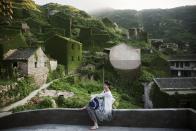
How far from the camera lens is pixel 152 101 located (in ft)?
66.5

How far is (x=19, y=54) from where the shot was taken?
1880cm

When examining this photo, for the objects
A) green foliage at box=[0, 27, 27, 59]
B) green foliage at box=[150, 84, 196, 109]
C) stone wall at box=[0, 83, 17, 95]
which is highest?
green foliage at box=[0, 27, 27, 59]

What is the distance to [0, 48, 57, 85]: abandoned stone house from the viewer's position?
1792 centimetres

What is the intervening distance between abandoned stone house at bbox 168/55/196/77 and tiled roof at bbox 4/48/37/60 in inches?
580

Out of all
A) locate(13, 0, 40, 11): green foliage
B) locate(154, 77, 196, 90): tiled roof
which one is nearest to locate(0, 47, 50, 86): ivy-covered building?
locate(154, 77, 196, 90): tiled roof

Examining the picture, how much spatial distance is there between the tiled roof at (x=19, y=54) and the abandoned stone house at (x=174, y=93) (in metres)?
8.38

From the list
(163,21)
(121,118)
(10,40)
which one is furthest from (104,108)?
(163,21)

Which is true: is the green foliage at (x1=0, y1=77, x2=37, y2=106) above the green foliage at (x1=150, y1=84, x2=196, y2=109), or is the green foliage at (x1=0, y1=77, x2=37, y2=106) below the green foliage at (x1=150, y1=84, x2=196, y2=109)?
above

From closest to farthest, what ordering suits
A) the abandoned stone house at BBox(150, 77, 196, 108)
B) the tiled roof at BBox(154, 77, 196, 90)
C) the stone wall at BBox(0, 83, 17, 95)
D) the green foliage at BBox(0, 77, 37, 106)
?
1. the stone wall at BBox(0, 83, 17, 95)
2. the green foliage at BBox(0, 77, 37, 106)
3. the abandoned stone house at BBox(150, 77, 196, 108)
4. the tiled roof at BBox(154, 77, 196, 90)

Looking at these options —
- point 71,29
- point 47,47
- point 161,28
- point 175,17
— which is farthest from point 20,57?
point 175,17

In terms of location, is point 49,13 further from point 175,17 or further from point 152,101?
point 175,17

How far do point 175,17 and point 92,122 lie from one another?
66.7 metres

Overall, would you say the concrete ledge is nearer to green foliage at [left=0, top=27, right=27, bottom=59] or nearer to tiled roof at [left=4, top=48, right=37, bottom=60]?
tiled roof at [left=4, top=48, right=37, bottom=60]

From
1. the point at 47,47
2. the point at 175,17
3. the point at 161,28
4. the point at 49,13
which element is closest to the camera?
the point at 47,47
